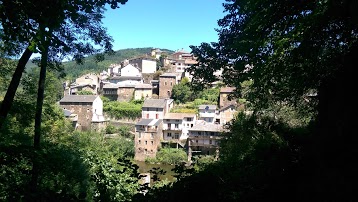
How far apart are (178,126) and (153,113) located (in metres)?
5.34

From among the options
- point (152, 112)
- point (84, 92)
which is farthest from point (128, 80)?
point (152, 112)

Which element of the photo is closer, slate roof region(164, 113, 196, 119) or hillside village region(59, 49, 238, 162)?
hillside village region(59, 49, 238, 162)

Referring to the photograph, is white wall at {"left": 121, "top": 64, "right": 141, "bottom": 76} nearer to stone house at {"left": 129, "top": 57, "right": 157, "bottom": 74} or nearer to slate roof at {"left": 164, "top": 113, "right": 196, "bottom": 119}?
stone house at {"left": 129, "top": 57, "right": 157, "bottom": 74}

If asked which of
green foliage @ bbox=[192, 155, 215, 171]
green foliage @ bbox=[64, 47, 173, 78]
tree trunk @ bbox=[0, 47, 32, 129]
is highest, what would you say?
green foliage @ bbox=[64, 47, 173, 78]

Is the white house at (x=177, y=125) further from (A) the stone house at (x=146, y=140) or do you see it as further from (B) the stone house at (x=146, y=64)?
(B) the stone house at (x=146, y=64)

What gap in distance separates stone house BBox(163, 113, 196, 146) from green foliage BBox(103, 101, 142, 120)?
784 cm

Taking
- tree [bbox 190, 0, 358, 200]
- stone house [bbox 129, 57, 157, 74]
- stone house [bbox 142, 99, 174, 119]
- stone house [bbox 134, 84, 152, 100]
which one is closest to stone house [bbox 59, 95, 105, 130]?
stone house [bbox 142, 99, 174, 119]

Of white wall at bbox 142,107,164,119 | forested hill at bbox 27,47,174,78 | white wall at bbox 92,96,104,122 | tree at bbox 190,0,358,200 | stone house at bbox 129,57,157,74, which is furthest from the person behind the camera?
forested hill at bbox 27,47,174,78

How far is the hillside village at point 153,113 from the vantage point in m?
41.0

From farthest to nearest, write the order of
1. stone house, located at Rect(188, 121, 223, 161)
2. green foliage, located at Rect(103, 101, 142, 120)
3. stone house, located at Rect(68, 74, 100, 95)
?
stone house, located at Rect(68, 74, 100, 95)
green foliage, located at Rect(103, 101, 142, 120)
stone house, located at Rect(188, 121, 223, 161)

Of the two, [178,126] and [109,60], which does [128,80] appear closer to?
[178,126]

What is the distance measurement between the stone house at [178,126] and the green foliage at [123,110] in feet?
25.7

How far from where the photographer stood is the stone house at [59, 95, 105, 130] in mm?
48688

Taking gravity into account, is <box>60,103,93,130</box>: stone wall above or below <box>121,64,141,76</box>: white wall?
below
